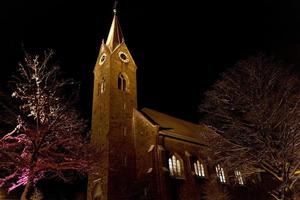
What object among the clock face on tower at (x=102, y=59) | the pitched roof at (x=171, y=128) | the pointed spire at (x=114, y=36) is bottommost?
the pitched roof at (x=171, y=128)

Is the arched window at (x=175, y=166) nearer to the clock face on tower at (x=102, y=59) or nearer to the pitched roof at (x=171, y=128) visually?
the pitched roof at (x=171, y=128)

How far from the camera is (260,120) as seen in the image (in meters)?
16.7

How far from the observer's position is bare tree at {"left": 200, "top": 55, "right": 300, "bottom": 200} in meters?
16.4

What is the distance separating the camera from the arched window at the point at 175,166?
2677cm

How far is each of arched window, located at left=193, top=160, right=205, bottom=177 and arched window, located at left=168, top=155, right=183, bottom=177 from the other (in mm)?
2151

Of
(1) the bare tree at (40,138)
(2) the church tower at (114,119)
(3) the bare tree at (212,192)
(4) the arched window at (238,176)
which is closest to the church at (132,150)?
(2) the church tower at (114,119)

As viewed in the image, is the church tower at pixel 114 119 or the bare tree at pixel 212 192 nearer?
the bare tree at pixel 212 192

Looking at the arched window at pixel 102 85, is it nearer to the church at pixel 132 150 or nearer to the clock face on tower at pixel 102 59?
the church at pixel 132 150

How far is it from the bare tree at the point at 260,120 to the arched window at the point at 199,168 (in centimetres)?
1085

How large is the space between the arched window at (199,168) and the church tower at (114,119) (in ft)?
22.3

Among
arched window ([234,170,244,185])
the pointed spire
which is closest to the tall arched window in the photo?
the pointed spire

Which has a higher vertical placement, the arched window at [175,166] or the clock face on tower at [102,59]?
the clock face on tower at [102,59]

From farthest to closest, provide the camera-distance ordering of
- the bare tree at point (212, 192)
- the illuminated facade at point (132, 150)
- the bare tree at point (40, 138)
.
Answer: the illuminated facade at point (132, 150) < the bare tree at point (212, 192) < the bare tree at point (40, 138)

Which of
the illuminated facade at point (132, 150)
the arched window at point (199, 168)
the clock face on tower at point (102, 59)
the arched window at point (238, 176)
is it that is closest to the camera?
the arched window at point (238, 176)
